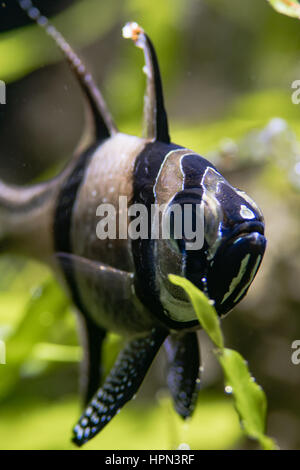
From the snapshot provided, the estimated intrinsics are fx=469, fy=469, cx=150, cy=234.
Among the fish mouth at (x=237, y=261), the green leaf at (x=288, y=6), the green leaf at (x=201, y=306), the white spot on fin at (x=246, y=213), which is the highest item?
the green leaf at (x=288, y=6)

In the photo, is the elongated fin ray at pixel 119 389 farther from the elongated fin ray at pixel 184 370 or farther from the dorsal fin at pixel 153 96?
the dorsal fin at pixel 153 96

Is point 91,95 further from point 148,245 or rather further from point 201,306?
point 201,306

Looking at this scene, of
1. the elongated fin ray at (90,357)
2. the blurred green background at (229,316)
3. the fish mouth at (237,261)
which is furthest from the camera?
the blurred green background at (229,316)

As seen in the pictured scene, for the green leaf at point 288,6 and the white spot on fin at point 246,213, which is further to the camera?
the green leaf at point 288,6

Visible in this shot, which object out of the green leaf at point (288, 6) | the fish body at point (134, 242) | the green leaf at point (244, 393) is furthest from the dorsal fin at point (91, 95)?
the green leaf at point (244, 393)

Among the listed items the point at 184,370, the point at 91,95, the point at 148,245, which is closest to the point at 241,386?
the point at 184,370

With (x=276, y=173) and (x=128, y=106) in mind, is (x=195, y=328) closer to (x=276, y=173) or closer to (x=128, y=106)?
(x=128, y=106)
